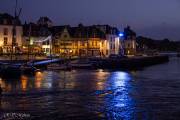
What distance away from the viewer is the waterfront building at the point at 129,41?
→ 17591 centimetres

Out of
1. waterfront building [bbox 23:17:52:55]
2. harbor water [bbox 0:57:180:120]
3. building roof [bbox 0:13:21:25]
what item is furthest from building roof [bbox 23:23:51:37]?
harbor water [bbox 0:57:180:120]

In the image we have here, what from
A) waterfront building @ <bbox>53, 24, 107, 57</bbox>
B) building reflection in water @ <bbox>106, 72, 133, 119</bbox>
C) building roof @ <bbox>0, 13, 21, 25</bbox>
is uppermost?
building roof @ <bbox>0, 13, 21, 25</bbox>

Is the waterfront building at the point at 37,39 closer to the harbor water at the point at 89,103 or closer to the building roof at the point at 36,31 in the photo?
the building roof at the point at 36,31

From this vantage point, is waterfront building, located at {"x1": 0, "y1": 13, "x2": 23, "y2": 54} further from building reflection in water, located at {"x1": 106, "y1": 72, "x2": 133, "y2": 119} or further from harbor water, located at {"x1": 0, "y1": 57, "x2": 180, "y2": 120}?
building reflection in water, located at {"x1": 106, "y1": 72, "x2": 133, "y2": 119}

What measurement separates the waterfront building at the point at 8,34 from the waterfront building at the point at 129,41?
222 feet

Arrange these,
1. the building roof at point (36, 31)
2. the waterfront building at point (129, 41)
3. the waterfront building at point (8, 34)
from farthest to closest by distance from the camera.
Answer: the waterfront building at point (129, 41), the building roof at point (36, 31), the waterfront building at point (8, 34)

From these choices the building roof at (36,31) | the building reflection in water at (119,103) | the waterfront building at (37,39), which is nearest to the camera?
the building reflection in water at (119,103)

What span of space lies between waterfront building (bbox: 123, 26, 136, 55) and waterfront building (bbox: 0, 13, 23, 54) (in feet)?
222

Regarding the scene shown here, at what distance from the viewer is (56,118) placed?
1275 inches

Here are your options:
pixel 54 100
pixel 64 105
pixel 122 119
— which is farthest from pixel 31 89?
pixel 122 119

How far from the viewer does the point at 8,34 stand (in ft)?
369

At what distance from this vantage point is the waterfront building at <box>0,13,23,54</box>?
111 meters

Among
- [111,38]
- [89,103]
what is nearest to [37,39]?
[111,38]

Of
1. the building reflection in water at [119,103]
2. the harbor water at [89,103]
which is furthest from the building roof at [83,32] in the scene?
the building reflection in water at [119,103]
